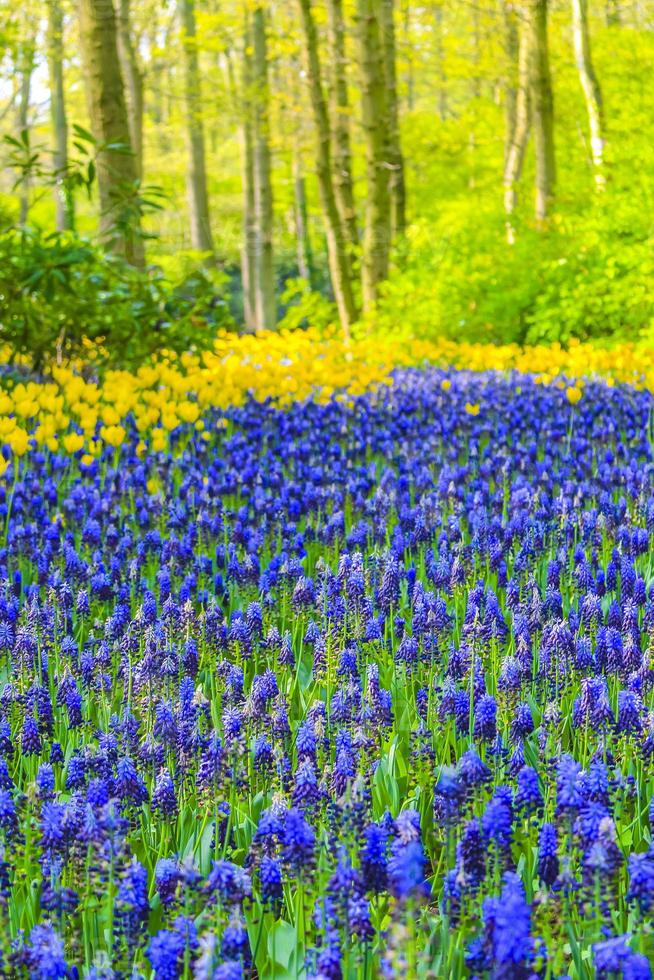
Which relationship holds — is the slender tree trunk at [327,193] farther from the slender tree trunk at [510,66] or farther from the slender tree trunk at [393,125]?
the slender tree trunk at [510,66]

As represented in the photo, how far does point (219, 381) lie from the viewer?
29.8ft

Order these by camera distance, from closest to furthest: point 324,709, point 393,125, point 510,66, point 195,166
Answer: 1. point 324,709
2. point 393,125
3. point 510,66
4. point 195,166

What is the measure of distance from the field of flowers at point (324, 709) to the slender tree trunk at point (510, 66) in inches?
673

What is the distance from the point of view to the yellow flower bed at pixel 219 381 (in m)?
7.07

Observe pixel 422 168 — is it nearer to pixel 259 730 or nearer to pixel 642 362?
pixel 642 362

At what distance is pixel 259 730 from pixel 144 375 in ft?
20.4

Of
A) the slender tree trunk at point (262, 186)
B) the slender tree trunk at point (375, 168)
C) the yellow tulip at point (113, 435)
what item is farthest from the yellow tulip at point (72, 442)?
the slender tree trunk at point (262, 186)

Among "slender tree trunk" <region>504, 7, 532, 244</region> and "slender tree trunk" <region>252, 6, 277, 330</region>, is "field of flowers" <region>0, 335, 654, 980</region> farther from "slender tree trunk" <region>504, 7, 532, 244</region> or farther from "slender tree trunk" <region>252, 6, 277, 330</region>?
"slender tree trunk" <region>252, 6, 277, 330</region>

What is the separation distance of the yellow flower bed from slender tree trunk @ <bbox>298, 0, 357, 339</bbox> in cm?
209

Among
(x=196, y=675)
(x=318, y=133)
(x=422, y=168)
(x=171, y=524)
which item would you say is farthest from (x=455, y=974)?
(x=422, y=168)

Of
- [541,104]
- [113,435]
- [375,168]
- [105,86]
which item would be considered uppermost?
[541,104]

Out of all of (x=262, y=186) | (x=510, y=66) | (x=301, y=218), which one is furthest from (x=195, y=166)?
(x=301, y=218)

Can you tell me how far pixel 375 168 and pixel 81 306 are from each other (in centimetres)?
725

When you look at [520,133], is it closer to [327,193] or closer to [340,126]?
[340,126]
